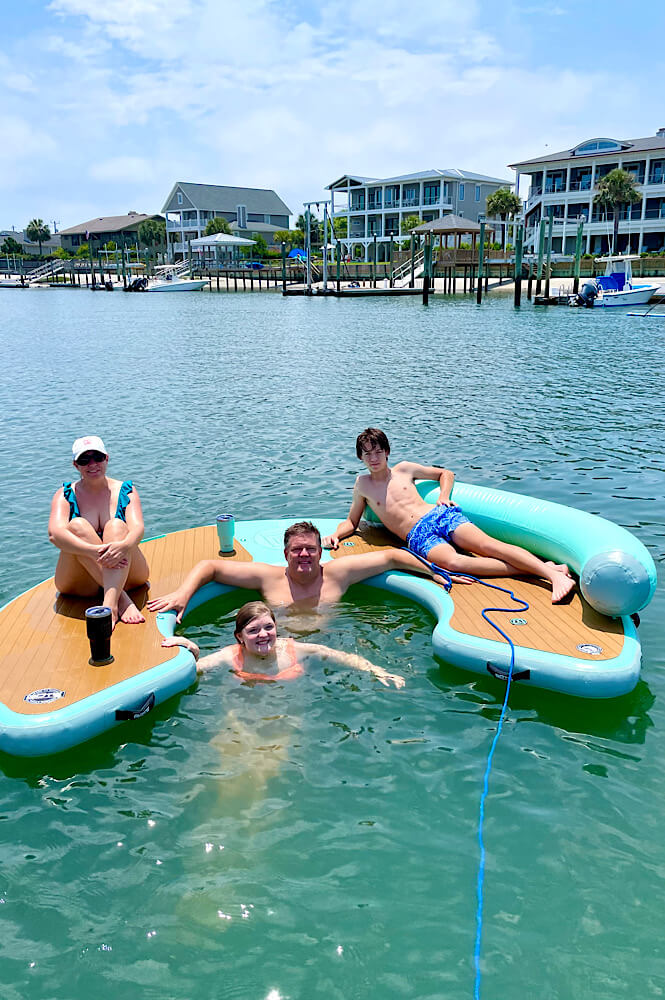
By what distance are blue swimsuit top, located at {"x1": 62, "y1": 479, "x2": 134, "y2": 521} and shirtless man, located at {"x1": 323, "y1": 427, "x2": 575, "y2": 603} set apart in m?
1.94

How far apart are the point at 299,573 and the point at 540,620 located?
187cm

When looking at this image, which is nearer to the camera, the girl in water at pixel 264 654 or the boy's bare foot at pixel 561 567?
the girl in water at pixel 264 654

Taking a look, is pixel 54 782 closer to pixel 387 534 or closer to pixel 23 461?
pixel 387 534

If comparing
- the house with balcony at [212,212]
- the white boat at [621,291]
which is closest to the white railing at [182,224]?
the house with balcony at [212,212]

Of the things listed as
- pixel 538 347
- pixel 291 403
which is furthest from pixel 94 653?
pixel 538 347

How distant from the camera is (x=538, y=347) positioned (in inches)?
996

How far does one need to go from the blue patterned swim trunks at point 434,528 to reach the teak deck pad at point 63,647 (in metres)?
2.02

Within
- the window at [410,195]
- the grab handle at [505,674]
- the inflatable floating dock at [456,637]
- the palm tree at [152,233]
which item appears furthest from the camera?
the palm tree at [152,233]

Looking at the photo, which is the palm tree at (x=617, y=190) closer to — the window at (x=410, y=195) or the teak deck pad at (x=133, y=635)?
the window at (x=410, y=195)

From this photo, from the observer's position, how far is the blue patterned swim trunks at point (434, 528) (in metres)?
6.73

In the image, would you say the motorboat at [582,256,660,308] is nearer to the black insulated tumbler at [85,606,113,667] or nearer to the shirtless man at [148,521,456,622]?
the shirtless man at [148,521,456,622]

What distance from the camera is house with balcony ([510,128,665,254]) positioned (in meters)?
63.4

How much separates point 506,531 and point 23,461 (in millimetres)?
7940

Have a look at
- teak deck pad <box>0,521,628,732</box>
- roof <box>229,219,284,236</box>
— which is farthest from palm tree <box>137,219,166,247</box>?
teak deck pad <box>0,521,628,732</box>
